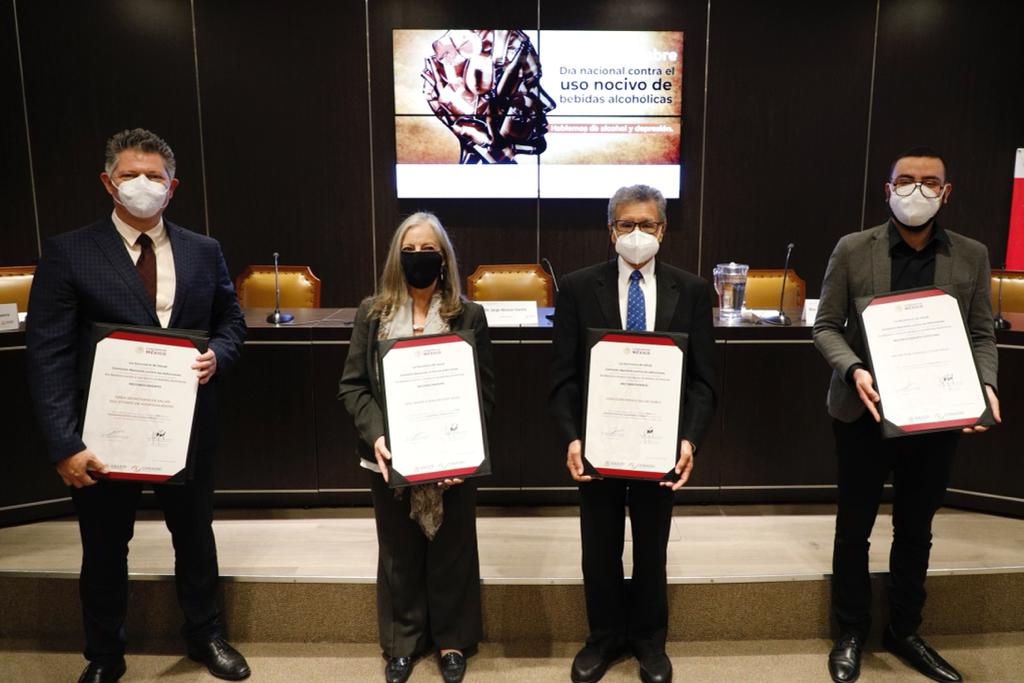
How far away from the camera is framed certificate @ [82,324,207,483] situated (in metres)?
1.97

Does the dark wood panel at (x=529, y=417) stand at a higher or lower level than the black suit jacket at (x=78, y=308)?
lower

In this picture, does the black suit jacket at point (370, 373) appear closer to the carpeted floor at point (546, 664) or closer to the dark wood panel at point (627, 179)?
the carpeted floor at point (546, 664)

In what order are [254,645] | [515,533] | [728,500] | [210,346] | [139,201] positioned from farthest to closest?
[728,500], [515,533], [254,645], [210,346], [139,201]

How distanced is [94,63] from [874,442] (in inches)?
213

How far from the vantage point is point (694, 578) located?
252 cm

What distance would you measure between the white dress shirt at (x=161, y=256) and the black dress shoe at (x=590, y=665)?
156 cm

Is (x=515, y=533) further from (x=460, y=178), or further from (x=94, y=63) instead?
(x=94, y=63)

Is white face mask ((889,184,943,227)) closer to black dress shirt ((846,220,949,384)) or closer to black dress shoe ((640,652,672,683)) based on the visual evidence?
black dress shirt ((846,220,949,384))

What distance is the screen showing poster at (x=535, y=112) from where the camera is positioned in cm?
520

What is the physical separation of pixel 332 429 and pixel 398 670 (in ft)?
3.65

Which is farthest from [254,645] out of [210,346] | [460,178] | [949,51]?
[949,51]

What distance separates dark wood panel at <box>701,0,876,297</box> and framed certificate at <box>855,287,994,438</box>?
3.58 m

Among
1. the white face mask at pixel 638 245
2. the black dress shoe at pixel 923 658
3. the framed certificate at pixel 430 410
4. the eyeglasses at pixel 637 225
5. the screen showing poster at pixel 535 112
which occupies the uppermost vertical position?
the screen showing poster at pixel 535 112

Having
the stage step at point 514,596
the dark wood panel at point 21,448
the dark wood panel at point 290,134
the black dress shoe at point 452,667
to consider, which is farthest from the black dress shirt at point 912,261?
the dark wood panel at point 290,134
